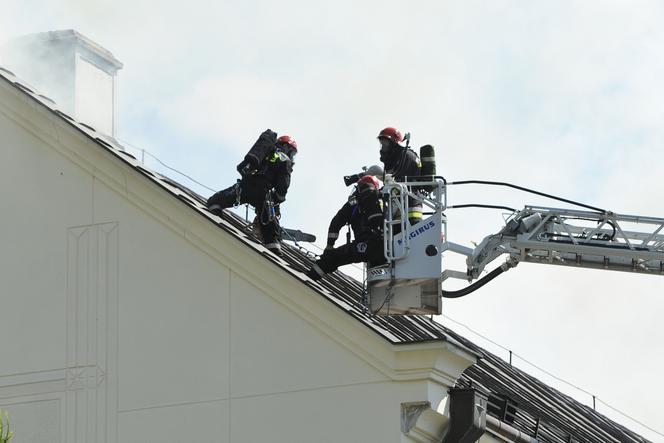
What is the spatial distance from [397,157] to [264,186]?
1.60 meters

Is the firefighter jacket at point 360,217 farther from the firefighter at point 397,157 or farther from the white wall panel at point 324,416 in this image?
the white wall panel at point 324,416

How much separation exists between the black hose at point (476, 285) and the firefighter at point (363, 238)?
891 mm

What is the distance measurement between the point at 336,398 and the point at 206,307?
1.62m

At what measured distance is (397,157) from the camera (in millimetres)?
16672

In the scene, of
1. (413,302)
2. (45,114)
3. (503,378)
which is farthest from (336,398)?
(503,378)

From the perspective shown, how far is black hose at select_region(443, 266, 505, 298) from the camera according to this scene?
53.4 feet

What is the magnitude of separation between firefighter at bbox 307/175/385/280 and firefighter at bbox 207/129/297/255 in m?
0.85

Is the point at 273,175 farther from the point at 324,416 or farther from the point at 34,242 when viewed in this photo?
the point at 324,416

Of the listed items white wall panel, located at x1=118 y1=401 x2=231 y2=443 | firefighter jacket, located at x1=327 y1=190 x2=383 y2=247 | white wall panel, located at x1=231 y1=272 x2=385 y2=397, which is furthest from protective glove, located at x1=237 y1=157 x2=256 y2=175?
white wall panel, located at x1=118 y1=401 x2=231 y2=443

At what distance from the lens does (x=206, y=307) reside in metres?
15.2

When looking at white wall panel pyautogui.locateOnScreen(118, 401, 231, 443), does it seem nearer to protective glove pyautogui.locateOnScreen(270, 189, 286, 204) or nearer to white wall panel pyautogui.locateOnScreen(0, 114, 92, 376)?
white wall panel pyautogui.locateOnScreen(0, 114, 92, 376)

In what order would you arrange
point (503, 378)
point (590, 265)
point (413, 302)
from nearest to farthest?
point (413, 302) < point (590, 265) < point (503, 378)

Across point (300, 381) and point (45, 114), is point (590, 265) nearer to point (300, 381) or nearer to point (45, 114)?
point (300, 381)

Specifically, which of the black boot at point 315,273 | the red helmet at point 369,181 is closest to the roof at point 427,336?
the black boot at point 315,273
